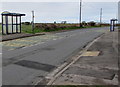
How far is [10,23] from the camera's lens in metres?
29.8

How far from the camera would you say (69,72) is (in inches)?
335

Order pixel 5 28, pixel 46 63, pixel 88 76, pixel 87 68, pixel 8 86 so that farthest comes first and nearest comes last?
pixel 5 28
pixel 46 63
pixel 87 68
pixel 88 76
pixel 8 86

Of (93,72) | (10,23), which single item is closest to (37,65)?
(93,72)

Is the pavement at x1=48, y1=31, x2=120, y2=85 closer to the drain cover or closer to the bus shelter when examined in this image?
the drain cover

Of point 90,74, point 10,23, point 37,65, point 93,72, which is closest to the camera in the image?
point 90,74

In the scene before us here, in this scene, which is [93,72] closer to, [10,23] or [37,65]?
[37,65]

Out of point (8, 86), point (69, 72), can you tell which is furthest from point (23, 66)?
point (8, 86)

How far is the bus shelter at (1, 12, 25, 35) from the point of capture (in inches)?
1140

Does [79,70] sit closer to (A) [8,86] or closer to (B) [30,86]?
(B) [30,86]

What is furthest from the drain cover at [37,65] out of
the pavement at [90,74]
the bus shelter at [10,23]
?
the bus shelter at [10,23]

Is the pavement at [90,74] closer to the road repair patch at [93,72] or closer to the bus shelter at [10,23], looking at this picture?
the road repair patch at [93,72]

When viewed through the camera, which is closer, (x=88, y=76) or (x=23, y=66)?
(x=88, y=76)

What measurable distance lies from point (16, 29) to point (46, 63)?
21.2 m

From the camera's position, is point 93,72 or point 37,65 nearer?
point 93,72
